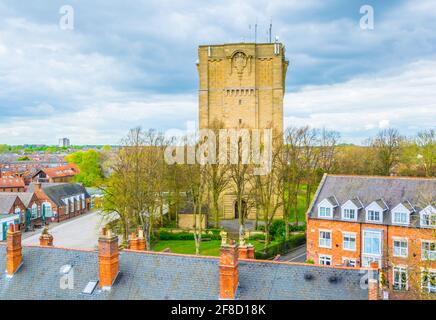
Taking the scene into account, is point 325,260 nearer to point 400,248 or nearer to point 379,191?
point 400,248

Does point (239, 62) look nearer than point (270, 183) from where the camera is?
No

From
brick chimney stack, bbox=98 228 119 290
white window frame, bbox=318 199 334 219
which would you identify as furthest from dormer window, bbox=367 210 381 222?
brick chimney stack, bbox=98 228 119 290

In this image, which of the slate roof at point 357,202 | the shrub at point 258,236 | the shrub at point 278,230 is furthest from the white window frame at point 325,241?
the shrub at point 258,236

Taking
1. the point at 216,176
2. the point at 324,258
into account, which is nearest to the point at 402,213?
the point at 324,258

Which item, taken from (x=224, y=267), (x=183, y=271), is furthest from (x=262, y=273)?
(x=183, y=271)

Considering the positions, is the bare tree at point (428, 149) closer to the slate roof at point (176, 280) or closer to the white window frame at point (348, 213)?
the white window frame at point (348, 213)

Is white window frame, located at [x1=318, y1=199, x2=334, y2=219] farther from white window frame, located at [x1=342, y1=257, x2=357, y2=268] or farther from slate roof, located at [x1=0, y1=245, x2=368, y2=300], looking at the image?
slate roof, located at [x1=0, y1=245, x2=368, y2=300]
